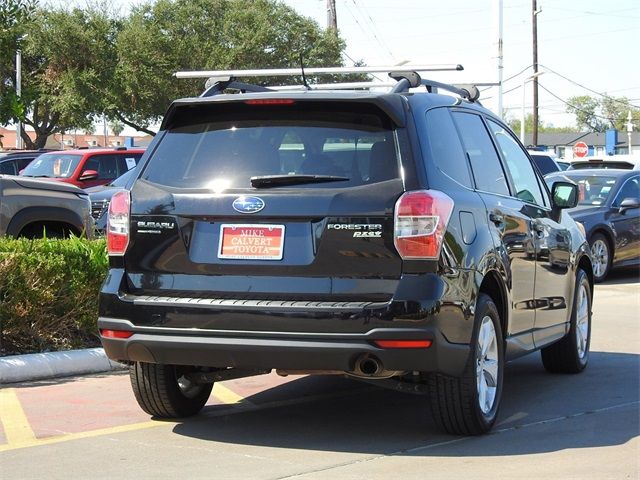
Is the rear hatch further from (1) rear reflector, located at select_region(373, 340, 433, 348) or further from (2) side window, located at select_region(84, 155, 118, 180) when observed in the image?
(2) side window, located at select_region(84, 155, 118, 180)

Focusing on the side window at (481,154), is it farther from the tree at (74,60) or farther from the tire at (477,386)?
the tree at (74,60)

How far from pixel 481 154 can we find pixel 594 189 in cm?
1071

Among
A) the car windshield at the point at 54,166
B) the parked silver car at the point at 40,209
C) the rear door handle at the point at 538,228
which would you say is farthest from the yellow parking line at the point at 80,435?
the car windshield at the point at 54,166

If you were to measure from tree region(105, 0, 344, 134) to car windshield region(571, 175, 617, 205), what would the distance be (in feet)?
96.2

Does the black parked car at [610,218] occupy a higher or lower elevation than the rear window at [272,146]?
lower

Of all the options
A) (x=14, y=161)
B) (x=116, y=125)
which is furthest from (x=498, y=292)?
(x=116, y=125)

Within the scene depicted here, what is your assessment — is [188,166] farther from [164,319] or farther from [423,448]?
[423,448]

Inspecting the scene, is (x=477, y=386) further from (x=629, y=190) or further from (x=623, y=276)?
(x=623, y=276)

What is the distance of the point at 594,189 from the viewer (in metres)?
17.1

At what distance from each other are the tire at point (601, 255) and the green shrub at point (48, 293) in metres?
9.11

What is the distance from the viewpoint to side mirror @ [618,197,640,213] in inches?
647

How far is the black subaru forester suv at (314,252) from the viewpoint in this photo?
5.54m

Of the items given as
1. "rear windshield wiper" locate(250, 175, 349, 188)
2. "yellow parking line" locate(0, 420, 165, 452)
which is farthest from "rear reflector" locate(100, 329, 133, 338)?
"rear windshield wiper" locate(250, 175, 349, 188)

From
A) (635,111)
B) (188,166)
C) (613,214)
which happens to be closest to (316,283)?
(188,166)
